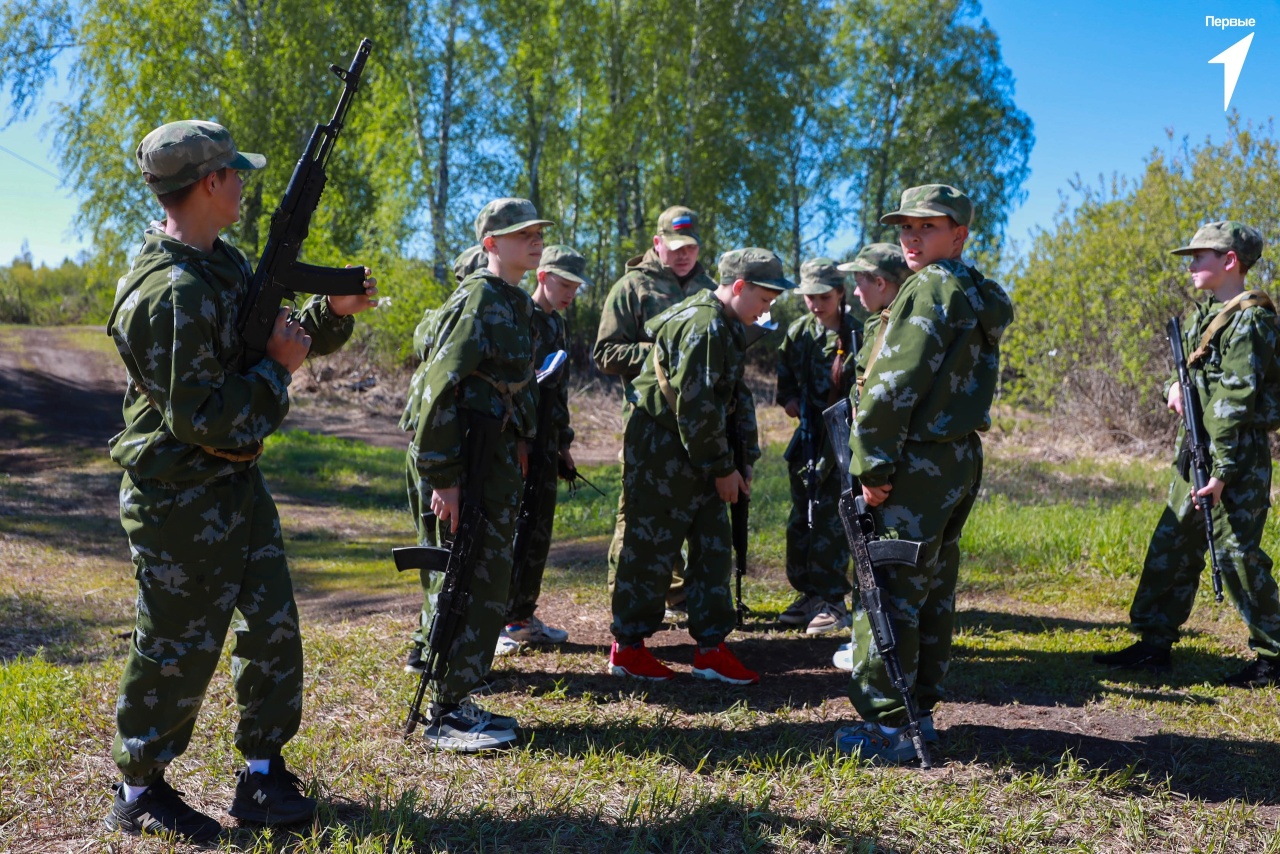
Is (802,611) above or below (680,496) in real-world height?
below

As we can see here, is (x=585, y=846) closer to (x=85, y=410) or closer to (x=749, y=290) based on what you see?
(x=749, y=290)

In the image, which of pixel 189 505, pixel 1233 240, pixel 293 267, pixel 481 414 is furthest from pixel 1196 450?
pixel 189 505

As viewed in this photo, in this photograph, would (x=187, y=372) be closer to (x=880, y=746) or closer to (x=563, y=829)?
(x=563, y=829)

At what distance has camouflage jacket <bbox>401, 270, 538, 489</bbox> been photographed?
3883mm

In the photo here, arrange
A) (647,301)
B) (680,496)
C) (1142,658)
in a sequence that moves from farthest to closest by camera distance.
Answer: (647,301)
(1142,658)
(680,496)

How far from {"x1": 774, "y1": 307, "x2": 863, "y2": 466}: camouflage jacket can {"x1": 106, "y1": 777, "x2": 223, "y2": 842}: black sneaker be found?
3865mm

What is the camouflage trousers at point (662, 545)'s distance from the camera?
194 inches

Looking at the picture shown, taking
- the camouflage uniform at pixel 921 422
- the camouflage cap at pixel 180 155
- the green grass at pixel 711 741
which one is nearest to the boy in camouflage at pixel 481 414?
the green grass at pixel 711 741

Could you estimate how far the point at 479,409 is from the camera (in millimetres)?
3988

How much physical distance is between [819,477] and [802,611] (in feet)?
2.81

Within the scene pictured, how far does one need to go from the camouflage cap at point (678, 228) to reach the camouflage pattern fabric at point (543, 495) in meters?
0.99

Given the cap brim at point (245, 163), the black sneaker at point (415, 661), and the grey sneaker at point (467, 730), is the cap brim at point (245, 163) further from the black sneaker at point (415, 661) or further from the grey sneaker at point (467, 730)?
the black sneaker at point (415, 661)

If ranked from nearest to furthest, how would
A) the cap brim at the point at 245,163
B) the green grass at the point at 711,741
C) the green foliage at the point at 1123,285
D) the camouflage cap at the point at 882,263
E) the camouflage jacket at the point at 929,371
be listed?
1. the cap brim at the point at 245,163
2. the green grass at the point at 711,741
3. the camouflage jacket at the point at 929,371
4. the camouflage cap at the point at 882,263
5. the green foliage at the point at 1123,285

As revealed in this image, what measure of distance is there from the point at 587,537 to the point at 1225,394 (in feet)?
17.1
